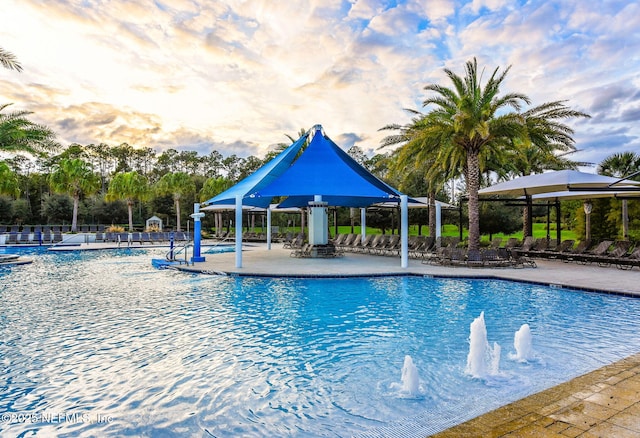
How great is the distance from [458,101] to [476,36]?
97.8 inches

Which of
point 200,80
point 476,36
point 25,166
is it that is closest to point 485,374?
point 476,36

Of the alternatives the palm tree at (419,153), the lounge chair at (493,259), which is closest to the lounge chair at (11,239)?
the palm tree at (419,153)

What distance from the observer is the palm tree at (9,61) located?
1284 centimetres

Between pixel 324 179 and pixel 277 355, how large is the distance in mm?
10213

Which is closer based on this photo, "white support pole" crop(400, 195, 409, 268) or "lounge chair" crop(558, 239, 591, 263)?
"white support pole" crop(400, 195, 409, 268)

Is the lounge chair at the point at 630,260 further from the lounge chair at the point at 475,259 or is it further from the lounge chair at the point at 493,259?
the lounge chair at the point at 475,259

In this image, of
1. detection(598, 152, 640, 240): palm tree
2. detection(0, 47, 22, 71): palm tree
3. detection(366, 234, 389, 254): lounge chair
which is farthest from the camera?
detection(598, 152, 640, 240): palm tree

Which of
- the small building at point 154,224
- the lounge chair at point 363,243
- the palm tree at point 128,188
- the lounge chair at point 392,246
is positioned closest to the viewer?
the lounge chair at point 392,246

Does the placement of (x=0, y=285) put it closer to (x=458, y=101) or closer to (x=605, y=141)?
(x=458, y=101)

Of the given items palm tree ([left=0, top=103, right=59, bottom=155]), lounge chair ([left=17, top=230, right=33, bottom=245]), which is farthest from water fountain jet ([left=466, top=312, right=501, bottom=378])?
lounge chair ([left=17, top=230, right=33, bottom=245])

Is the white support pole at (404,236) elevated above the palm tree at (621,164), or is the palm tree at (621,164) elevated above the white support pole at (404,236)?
the palm tree at (621,164)

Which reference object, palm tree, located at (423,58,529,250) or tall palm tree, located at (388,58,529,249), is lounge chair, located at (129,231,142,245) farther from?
palm tree, located at (423,58,529,250)

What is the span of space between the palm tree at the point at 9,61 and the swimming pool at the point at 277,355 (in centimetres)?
772

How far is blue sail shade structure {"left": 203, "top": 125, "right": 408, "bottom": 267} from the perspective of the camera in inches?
561
